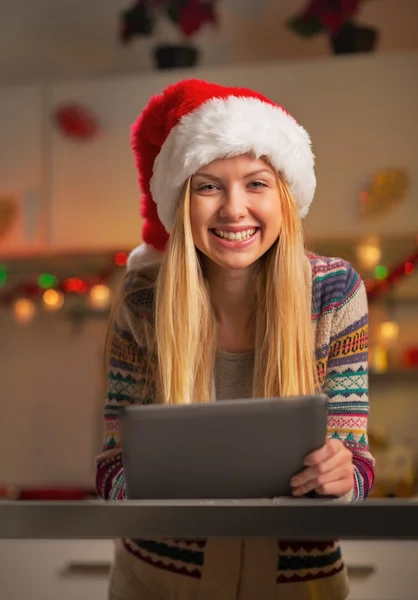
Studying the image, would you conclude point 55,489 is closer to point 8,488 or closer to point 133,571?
point 8,488

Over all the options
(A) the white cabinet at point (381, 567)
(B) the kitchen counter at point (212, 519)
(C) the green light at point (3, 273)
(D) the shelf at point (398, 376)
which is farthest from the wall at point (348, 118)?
(B) the kitchen counter at point (212, 519)

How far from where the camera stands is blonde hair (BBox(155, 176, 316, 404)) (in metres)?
1.20

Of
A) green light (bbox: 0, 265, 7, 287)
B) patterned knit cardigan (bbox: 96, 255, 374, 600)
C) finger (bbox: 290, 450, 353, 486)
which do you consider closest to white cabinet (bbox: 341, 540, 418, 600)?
patterned knit cardigan (bbox: 96, 255, 374, 600)

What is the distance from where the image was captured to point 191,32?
2.67m

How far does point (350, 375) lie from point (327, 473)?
332 mm

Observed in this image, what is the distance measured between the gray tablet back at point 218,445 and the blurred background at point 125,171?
1325 mm

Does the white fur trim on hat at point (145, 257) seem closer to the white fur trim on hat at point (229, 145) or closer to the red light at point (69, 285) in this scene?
the white fur trim on hat at point (229, 145)

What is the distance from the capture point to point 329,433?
1186 millimetres

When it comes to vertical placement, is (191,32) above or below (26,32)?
below

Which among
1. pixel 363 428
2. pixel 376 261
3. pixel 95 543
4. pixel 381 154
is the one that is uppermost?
pixel 381 154

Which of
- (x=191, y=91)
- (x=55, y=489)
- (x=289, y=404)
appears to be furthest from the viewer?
(x=55, y=489)

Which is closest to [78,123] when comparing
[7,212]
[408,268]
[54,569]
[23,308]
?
[7,212]

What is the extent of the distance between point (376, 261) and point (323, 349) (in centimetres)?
148

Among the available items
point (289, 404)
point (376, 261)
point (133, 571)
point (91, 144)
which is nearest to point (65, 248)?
point (91, 144)
